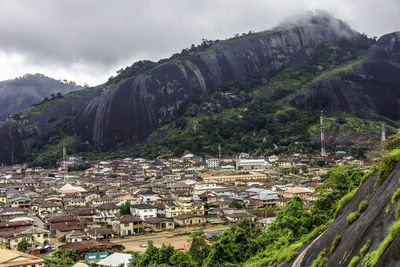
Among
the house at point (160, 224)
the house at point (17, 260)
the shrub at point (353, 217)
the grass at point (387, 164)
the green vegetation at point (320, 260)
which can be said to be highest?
the grass at point (387, 164)

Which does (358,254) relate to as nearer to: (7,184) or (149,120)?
(7,184)

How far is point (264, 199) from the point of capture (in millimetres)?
48750

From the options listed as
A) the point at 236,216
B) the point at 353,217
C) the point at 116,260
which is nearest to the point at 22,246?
the point at 116,260

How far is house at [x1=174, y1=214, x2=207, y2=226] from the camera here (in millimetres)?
42156

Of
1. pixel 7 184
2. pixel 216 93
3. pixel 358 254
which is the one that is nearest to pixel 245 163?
Answer: pixel 7 184

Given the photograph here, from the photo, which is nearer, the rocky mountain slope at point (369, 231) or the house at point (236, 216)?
the rocky mountain slope at point (369, 231)

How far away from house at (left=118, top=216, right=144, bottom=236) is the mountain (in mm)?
56247

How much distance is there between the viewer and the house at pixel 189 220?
42.2 metres

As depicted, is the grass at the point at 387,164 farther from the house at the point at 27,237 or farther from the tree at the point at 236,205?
the tree at the point at 236,205

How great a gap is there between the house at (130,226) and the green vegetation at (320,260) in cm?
3111

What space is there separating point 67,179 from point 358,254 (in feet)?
Result: 241

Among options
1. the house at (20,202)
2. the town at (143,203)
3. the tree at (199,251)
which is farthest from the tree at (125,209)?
the tree at (199,251)

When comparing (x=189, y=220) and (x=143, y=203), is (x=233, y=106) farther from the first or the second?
(x=189, y=220)

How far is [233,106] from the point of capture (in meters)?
128
